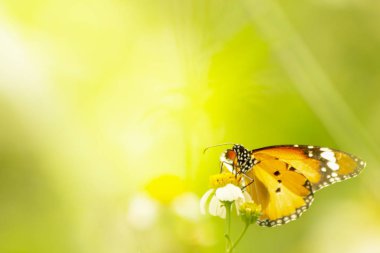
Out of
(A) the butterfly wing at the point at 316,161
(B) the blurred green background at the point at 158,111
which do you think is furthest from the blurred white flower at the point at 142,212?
(A) the butterfly wing at the point at 316,161

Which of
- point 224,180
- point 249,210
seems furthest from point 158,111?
point 249,210

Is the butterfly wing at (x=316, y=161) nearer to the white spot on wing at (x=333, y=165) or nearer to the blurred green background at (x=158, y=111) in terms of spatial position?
the white spot on wing at (x=333, y=165)

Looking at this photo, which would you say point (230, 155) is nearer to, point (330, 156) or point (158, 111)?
point (330, 156)

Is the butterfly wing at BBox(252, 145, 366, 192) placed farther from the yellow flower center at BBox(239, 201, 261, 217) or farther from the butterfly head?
the yellow flower center at BBox(239, 201, 261, 217)

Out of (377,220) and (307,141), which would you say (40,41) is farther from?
(377,220)

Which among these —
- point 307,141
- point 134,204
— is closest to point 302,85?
point 307,141
